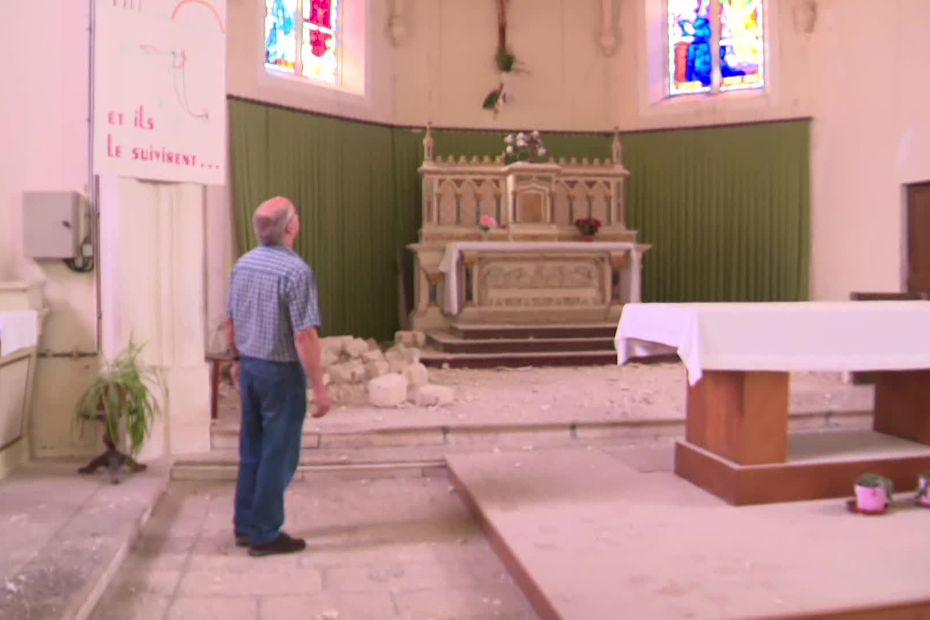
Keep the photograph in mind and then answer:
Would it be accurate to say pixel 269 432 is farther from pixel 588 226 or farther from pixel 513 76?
pixel 513 76

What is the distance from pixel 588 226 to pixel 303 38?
3.80 metres

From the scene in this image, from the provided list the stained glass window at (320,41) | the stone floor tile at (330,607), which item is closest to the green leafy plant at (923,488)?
the stone floor tile at (330,607)

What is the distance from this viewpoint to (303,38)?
985 cm

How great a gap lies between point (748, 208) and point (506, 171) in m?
2.95

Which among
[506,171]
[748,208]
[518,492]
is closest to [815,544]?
[518,492]

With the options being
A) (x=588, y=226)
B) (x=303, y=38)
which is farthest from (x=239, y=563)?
(x=303, y=38)

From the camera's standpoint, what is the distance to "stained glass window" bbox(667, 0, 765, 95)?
33.8 feet

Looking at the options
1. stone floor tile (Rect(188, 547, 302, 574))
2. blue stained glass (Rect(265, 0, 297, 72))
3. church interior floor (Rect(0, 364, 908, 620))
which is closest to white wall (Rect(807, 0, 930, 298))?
church interior floor (Rect(0, 364, 908, 620))

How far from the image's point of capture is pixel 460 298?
9.01m

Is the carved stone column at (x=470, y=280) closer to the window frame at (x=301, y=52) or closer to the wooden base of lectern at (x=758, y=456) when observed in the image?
the window frame at (x=301, y=52)

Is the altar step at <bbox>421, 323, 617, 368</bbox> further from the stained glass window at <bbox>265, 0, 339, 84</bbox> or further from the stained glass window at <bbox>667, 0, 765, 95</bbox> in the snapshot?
the stained glass window at <bbox>667, 0, 765, 95</bbox>

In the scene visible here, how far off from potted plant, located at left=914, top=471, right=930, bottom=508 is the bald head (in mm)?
3055

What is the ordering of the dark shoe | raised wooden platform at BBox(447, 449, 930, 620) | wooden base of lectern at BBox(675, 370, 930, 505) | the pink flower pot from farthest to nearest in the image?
wooden base of lectern at BBox(675, 370, 930, 505)
the pink flower pot
the dark shoe
raised wooden platform at BBox(447, 449, 930, 620)

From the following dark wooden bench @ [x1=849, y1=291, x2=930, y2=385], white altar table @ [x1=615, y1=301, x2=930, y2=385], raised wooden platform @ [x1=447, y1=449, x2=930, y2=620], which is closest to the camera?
raised wooden platform @ [x1=447, y1=449, x2=930, y2=620]
